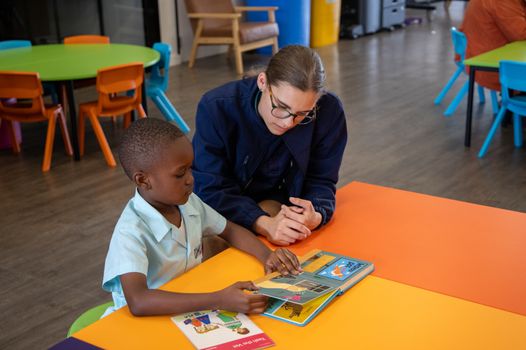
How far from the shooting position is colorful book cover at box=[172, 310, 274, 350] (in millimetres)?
1445

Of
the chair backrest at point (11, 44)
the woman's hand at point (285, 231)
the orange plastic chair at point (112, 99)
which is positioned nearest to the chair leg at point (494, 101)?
the orange plastic chair at point (112, 99)

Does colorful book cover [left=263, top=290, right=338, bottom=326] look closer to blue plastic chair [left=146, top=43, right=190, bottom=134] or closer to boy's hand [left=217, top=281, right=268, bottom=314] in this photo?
boy's hand [left=217, top=281, right=268, bottom=314]

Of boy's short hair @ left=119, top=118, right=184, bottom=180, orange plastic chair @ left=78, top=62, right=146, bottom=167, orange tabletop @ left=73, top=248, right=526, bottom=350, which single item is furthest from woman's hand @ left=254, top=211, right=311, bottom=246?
orange plastic chair @ left=78, top=62, right=146, bottom=167

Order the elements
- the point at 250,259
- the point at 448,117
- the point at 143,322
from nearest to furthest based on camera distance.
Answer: the point at 143,322 < the point at 250,259 < the point at 448,117

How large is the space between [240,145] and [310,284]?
2.47 ft

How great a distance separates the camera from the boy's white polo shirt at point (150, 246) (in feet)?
5.44

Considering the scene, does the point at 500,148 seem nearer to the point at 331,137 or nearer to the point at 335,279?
the point at 331,137

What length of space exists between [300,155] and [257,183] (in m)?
0.20

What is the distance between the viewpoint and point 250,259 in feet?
6.23

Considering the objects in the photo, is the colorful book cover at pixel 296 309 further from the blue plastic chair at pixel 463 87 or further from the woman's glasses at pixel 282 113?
the blue plastic chair at pixel 463 87

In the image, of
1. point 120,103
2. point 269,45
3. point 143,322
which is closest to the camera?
point 143,322

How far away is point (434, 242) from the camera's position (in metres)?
1.98

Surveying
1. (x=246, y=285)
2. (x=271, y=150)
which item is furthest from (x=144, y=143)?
(x=271, y=150)

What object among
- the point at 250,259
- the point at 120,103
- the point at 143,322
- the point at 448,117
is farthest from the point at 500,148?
the point at 143,322
